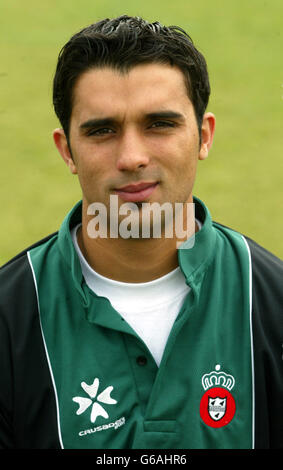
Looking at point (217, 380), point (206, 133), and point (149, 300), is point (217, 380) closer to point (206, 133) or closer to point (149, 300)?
point (149, 300)

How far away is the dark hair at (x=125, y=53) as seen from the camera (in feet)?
7.20

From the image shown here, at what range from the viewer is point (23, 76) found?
5.68m

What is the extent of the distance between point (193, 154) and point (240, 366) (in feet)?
1.88

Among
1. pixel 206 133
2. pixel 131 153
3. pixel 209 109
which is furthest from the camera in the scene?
pixel 209 109

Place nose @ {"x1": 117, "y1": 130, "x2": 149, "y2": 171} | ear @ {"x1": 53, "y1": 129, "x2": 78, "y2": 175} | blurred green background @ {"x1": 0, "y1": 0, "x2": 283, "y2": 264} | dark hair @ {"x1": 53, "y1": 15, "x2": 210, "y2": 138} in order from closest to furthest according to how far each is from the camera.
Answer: nose @ {"x1": 117, "y1": 130, "x2": 149, "y2": 171}, dark hair @ {"x1": 53, "y1": 15, "x2": 210, "y2": 138}, ear @ {"x1": 53, "y1": 129, "x2": 78, "y2": 175}, blurred green background @ {"x1": 0, "y1": 0, "x2": 283, "y2": 264}

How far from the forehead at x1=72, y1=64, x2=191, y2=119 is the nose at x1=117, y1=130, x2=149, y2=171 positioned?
0.07 m

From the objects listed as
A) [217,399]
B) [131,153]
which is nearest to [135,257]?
[131,153]

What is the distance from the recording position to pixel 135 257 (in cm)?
227

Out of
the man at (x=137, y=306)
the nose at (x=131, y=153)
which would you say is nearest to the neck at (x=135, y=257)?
the man at (x=137, y=306)

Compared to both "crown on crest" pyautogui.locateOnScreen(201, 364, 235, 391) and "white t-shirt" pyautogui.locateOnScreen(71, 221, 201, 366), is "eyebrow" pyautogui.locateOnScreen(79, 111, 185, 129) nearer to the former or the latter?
"white t-shirt" pyautogui.locateOnScreen(71, 221, 201, 366)

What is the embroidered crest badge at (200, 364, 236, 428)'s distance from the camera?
2143 millimetres

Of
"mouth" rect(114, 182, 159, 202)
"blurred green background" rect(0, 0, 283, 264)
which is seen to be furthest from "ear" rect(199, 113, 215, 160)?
"blurred green background" rect(0, 0, 283, 264)

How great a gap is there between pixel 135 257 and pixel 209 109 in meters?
3.16
